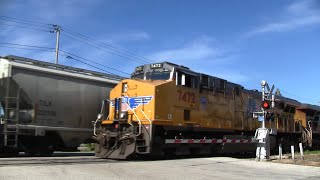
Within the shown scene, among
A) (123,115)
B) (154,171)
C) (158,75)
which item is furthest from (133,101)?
(154,171)

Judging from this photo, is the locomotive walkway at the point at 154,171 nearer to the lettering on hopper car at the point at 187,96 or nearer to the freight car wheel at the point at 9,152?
the lettering on hopper car at the point at 187,96

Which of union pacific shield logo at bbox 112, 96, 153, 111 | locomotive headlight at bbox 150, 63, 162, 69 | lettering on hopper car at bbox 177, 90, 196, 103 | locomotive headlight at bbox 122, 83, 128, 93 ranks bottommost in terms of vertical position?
union pacific shield logo at bbox 112, 96, 153, 111

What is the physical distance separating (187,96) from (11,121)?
727 centimetres

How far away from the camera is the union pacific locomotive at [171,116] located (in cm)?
1591

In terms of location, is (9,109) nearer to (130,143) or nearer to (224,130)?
(130,143)

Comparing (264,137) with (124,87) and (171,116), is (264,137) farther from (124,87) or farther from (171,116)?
(124,87)

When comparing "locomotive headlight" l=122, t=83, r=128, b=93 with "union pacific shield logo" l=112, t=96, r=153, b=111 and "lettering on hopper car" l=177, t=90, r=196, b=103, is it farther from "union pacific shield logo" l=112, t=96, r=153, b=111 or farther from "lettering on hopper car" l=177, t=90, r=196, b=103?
"lettering on hopper car" l=177, t=90, r=196, b=103

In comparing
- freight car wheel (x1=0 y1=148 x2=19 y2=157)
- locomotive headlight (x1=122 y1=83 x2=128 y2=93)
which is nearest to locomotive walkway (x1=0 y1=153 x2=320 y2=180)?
locomotive headlight (x1=122 y1=83 x2=128 y2=93)

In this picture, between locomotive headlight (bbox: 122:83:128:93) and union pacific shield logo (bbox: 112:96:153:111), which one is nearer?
union pacific shield logo (bbox: 112:96:153:111)

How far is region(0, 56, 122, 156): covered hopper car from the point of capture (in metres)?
16.7

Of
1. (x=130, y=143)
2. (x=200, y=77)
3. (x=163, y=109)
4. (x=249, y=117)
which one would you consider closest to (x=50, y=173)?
(x=130, y=143)

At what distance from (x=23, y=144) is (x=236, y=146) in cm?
992

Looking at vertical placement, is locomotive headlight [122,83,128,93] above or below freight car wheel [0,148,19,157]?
above

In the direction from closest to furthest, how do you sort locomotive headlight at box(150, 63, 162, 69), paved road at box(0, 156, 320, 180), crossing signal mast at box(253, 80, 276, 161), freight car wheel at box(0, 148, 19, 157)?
paved road at box(0, 156, 320, 180)
locomotive headlight at box(150, 63, 162, 69)
freight car wheel at box(0, 148, 19, 157)
crossing signal mast at box(253, 80, 276, 161)
